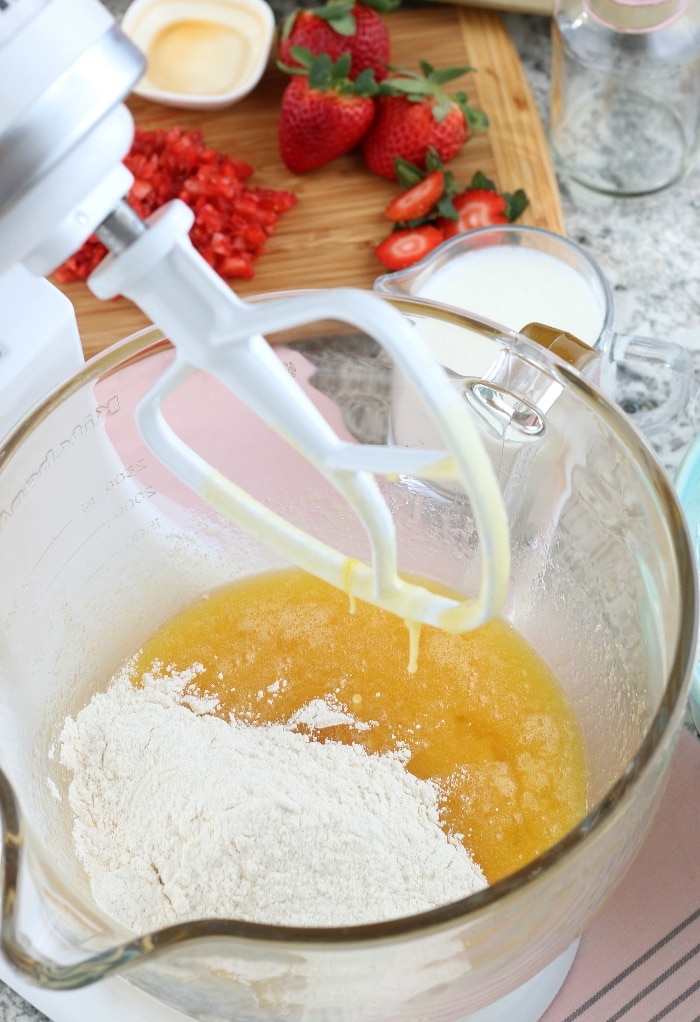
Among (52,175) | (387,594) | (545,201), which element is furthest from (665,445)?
(52,175)

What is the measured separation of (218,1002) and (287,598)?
34 cm

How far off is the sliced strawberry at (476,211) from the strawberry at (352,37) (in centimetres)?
19

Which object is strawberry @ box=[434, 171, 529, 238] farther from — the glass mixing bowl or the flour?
the flour

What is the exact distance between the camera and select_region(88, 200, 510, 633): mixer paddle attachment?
1.56ft

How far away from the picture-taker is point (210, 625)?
2.98 ft

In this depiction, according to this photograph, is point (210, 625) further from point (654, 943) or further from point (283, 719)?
point (654, 943)

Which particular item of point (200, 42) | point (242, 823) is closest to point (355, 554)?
point (242, 823)

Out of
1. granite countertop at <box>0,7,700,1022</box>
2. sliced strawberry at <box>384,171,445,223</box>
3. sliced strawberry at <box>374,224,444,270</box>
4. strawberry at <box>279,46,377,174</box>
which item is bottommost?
granite countertop at <box>0,7,700,1022</box>

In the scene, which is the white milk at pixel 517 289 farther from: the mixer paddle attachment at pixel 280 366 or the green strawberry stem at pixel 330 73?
the mixer paddle attachment at pixel 280 366

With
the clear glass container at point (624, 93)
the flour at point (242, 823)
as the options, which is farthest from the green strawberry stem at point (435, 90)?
the flour at point (242, 823)

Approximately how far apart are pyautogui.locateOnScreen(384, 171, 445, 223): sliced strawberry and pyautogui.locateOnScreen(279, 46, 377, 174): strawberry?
0.35ft

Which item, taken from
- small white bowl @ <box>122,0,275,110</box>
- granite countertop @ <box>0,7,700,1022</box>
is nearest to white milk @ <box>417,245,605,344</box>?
granite countertop @ <box>0,7,700,1022</box>

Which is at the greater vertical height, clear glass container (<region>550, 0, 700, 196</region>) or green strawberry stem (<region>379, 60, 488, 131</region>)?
green strawberry stem (<region>379, 60, 488, 131</region>)

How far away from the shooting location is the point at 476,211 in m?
1.26
